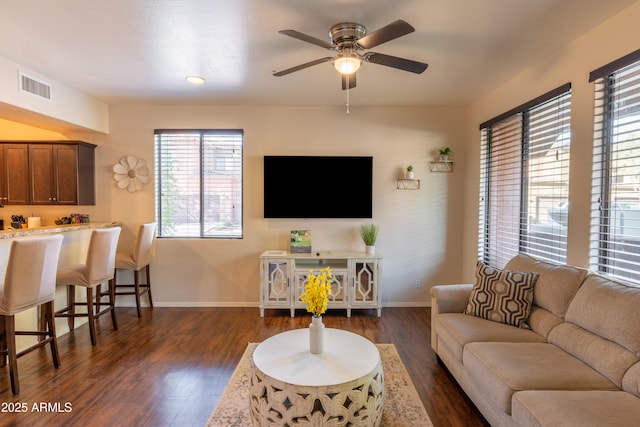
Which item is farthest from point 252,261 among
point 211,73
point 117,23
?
point 117,23

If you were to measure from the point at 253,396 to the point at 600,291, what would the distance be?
216cm

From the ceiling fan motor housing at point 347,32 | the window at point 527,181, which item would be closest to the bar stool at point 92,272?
the ceiling fan motor housing at point 347,32

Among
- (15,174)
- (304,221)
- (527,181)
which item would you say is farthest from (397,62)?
(15,174)

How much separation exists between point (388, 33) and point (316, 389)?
2.02m

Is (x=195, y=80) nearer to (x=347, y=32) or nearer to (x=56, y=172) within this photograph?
(x=347, y=32)

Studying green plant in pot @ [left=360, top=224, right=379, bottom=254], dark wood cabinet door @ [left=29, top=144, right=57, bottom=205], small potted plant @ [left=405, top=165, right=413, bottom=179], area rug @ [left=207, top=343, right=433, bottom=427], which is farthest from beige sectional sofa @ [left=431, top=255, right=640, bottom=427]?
dark wood cabinet door @ [left=29, top=144, right=57, bottom=205]

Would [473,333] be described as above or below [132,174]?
below

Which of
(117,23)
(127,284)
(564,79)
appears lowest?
(127,284)

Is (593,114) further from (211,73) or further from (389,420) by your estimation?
(211,73)

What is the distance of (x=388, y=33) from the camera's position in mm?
1923

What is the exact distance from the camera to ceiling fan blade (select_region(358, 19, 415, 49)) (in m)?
1.82

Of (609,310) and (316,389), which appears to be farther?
(609,310)

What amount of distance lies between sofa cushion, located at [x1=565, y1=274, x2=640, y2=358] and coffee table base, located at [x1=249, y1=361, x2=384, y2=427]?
138cm

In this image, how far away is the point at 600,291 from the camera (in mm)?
1997
